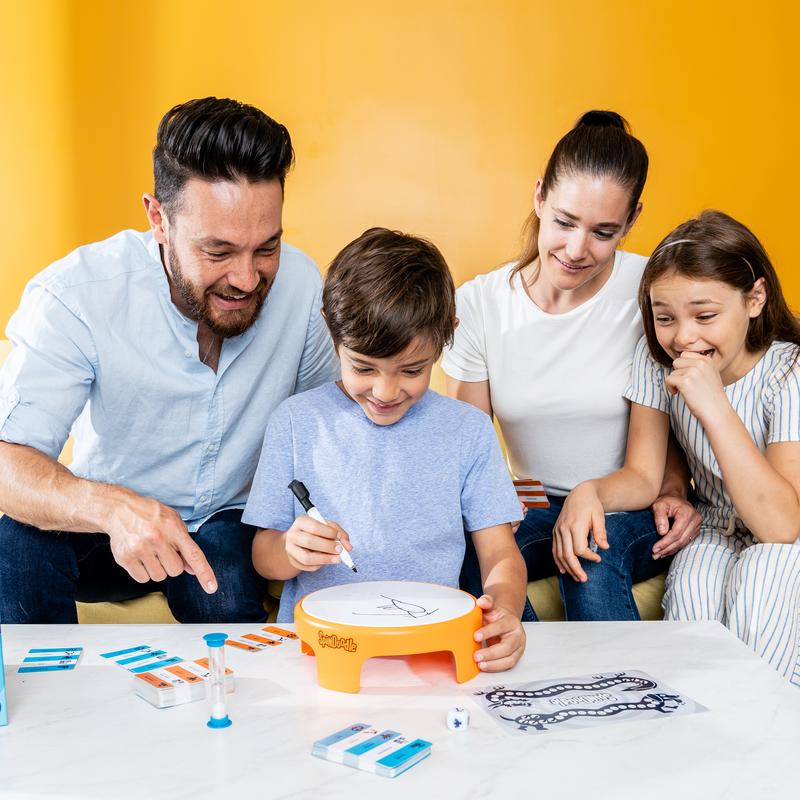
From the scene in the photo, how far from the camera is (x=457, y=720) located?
95 centimetres

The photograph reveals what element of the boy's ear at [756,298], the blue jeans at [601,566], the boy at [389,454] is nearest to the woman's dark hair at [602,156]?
the boy's ear at [756,298]

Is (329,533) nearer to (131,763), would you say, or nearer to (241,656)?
(241,656)

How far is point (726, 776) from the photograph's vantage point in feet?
2.82

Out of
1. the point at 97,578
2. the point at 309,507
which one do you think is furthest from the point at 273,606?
the point at 309,507

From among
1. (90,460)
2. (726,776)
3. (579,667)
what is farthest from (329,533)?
(90,460)

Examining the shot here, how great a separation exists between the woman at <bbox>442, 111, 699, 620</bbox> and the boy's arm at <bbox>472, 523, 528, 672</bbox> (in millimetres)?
230

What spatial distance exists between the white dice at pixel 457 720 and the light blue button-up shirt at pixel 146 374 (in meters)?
0.90

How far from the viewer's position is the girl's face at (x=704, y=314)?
1.70 meters

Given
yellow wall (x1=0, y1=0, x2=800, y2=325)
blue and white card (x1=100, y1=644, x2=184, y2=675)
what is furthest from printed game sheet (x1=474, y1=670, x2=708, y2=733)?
yellow wall (x1=0, y1=0, x2=800, y2=325)

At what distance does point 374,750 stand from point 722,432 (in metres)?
0.99

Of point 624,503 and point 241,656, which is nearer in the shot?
point 241,656

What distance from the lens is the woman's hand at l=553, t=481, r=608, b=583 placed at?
1.66 meters

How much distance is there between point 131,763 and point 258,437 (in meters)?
0.93

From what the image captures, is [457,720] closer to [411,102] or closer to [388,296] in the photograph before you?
[388,296]
